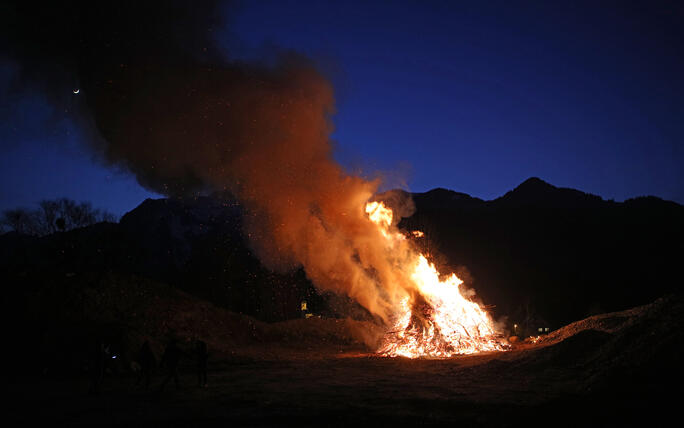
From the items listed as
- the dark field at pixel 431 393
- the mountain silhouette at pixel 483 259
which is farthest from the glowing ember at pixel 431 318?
the mountain silhouette at pixel 483 259

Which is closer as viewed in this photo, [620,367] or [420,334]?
[620,367]

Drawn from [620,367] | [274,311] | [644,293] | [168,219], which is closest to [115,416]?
[620,367]

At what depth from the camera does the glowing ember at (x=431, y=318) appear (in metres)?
21.1

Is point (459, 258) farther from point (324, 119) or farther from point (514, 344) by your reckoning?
point (324, 119)

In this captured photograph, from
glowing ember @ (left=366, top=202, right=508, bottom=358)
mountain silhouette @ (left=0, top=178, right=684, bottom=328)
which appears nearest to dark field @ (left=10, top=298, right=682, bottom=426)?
glowing ember @ (left=366, top=202, right=508, bottom=358)

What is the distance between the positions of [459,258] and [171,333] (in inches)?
2342

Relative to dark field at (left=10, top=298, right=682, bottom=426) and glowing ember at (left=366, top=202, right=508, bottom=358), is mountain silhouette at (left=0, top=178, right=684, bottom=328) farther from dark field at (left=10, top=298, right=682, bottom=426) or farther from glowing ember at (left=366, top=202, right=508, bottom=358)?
dark field at (left=10, top=298, right=682, bottom=426)

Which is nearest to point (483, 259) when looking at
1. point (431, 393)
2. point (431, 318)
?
point (431, 318)

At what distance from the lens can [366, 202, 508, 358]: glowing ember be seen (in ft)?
69.2

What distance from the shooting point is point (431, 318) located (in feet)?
71.8

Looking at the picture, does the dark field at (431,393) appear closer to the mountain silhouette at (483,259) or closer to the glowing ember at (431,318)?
the glowing ember at (431,318)

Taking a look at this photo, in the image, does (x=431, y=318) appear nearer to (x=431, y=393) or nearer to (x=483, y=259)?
(x=431, y=393)

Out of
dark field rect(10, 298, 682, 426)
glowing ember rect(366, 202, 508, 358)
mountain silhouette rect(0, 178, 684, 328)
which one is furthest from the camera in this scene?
mountain silhouette rect(0, 178, 684, 328)

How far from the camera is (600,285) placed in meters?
63.8
